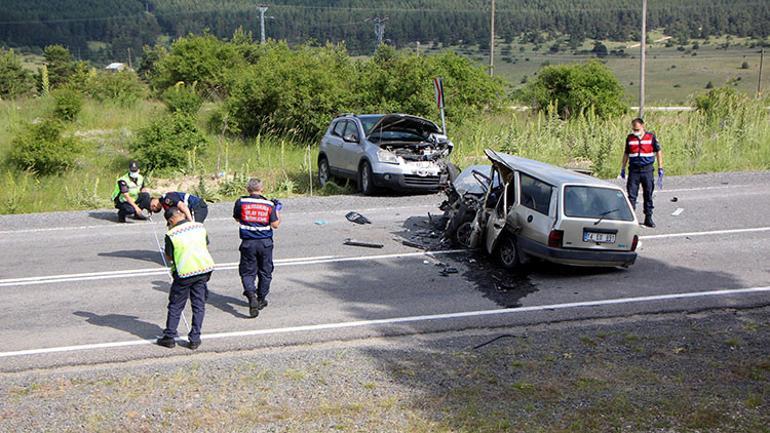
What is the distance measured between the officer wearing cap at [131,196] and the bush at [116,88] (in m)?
18.1

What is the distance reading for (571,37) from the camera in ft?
400

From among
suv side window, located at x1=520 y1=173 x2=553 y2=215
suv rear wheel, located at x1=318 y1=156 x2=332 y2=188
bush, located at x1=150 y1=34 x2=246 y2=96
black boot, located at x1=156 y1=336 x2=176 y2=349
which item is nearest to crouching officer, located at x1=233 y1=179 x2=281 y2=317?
black boot, located at x1=156 y1=336 x2=176 y2=349

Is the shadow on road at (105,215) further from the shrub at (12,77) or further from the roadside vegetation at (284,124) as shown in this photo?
the shrub at (12,77)

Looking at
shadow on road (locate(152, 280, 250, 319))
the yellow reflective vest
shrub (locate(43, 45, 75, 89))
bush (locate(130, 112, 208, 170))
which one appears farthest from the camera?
shrub (locate(43, 45, 75, 89))

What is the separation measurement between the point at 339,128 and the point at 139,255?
25.9 ft

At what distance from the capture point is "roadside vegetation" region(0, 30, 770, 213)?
21719 mm

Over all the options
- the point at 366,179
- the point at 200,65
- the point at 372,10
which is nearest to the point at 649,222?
the point at 366,179

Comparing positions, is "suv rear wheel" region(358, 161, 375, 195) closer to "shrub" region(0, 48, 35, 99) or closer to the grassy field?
"shrub" region(0, 48, 35, 99)

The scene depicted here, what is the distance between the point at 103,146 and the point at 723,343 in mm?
21778

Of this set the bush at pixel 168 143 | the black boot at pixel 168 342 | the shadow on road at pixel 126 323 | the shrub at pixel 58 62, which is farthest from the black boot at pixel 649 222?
the shrub at pixel 58 62

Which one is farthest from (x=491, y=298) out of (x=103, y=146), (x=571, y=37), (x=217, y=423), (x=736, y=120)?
(x=571, y=37)

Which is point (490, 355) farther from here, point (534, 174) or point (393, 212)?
point (393, 212)

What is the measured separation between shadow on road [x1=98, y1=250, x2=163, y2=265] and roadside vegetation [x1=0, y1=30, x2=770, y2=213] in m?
4.95

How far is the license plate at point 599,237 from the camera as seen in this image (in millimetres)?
11516
